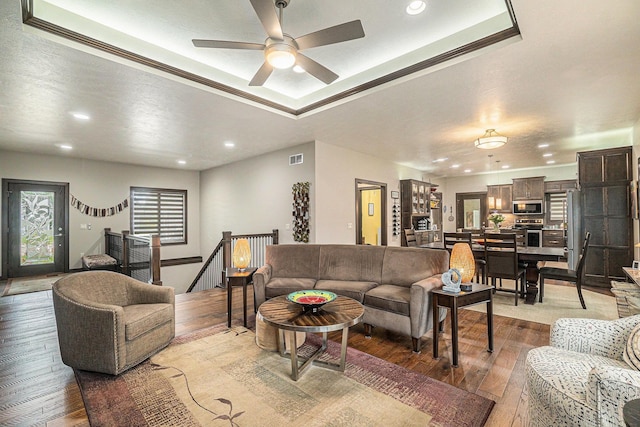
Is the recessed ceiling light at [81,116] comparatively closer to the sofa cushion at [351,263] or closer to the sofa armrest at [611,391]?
the sofa cushion at [351,263]

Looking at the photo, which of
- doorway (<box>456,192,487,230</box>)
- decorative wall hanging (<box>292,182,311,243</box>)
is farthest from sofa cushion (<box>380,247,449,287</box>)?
doorway (<box>456,192,487,230</box>)

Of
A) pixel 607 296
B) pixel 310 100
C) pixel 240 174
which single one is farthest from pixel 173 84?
pixel 607 296

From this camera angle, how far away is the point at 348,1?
8.00 ft

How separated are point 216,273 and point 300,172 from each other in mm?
3193

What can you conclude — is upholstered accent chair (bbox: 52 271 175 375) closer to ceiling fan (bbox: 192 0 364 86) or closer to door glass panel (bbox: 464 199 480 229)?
ceiling fan (bbox: 192 0 364 86)

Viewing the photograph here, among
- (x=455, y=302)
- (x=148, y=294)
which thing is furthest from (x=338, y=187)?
(x=148, y=294)

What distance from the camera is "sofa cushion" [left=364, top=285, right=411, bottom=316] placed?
9.95 ft

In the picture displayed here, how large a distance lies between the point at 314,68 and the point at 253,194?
487 cm

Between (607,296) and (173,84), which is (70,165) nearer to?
(173,84)

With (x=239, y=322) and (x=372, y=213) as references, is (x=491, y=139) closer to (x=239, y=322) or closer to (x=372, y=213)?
(x=372, y=213)

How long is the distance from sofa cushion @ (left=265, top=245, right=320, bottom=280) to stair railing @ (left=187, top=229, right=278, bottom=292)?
90 cm

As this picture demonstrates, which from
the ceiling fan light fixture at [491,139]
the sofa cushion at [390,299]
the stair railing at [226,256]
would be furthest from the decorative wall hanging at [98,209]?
the ceiling fan light fixture at [491,139]

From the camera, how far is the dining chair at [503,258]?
438 cm

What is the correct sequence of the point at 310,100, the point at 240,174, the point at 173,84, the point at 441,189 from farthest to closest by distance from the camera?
the point at 441,189
the point at 240,174
the point at 310,100
the point at 173,84
